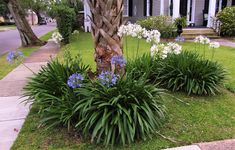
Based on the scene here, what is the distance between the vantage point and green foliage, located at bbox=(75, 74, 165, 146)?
339 centimetres

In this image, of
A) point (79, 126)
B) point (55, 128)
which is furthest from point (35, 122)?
point (79, 126)

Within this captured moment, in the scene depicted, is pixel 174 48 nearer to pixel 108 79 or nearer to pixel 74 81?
pixel 108 79

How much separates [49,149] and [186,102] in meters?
2.81

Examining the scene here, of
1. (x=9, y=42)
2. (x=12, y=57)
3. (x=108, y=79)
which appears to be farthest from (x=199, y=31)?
(x=9, y=42)

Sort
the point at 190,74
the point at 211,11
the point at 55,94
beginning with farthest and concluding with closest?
the point at 211,11, the point at 190,74, the point at 55,94

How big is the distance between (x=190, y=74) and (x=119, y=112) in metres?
2.42

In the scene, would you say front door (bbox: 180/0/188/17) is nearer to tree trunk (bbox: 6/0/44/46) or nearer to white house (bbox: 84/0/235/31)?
white house (bbox: 84/0/235/31)

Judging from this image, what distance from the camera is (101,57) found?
421 cm

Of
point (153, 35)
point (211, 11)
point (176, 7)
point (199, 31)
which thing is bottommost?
point (199, 31)

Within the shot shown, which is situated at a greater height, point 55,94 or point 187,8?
point 187,8

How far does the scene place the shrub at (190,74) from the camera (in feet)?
16.9

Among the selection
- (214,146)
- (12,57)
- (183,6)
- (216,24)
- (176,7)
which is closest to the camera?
(214,146)

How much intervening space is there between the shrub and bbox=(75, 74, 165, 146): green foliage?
163 centimetres

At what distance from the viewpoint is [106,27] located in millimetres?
4004
